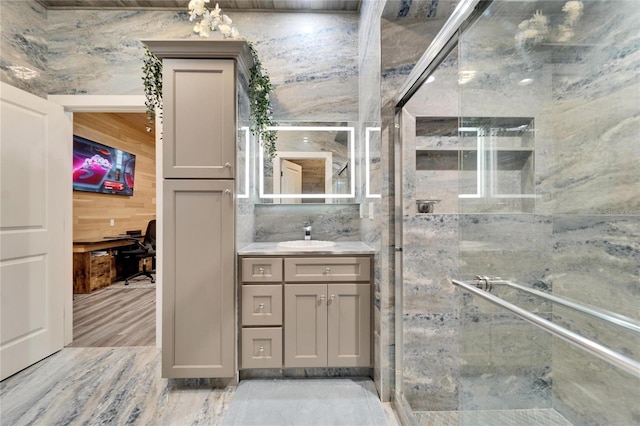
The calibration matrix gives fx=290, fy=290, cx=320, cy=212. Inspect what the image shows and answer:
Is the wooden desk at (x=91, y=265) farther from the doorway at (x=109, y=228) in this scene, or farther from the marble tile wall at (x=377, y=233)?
the marble tile wall at (x=377, y=233)

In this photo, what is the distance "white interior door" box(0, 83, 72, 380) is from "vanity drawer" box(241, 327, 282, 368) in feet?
5.93

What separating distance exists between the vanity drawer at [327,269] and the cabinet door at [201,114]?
0.79 metres

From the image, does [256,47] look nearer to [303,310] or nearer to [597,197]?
[303,310]

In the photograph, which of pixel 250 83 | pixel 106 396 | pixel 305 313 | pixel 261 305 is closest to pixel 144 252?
pixel 106 396

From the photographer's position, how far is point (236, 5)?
2658mm

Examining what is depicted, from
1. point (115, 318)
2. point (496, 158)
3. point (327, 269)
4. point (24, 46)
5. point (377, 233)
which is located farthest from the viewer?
point (115, 318)

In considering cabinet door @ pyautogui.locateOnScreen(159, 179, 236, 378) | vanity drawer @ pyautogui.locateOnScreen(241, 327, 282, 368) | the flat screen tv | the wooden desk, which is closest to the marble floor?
cabinet door @ pyautogui.locateOnScreen(159, 179, 236, 378)

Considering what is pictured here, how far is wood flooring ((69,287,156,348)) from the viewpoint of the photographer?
2764 millimetres

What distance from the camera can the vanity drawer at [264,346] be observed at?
2.08 meters

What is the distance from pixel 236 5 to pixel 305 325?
2.85 meters

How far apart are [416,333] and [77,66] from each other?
3.64m

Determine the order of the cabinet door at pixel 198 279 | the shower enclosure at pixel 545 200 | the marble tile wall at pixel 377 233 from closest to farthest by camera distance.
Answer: the shower enclosure at pixel 545 200 < the marble tile wall at pixel 377 233 < the cabinet door at pixel 198 279

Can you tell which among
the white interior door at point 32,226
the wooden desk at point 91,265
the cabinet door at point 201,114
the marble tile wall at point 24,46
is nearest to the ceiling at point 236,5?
the marble tile wall at point 24,46

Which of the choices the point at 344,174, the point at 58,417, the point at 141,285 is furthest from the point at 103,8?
the point at 141,285
